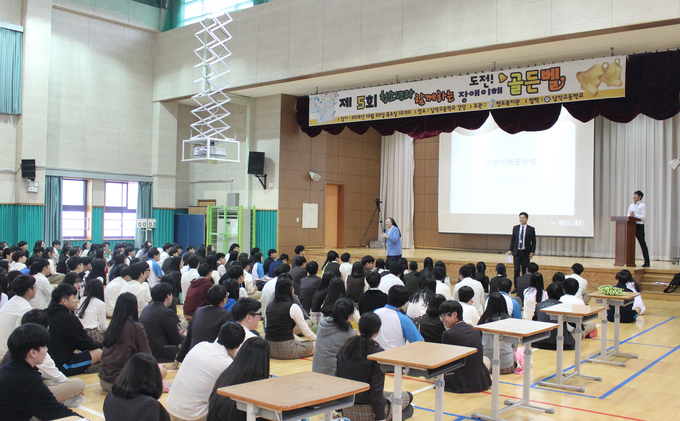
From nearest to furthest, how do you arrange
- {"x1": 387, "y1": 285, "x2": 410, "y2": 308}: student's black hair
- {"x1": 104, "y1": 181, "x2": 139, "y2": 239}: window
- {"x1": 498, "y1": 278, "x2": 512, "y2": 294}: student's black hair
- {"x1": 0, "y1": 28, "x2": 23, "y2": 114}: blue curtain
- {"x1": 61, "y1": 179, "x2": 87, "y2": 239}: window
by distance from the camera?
{"x1": 387, "y1": 285, "x2": 410, "y2": 308}: student's black hair
{"x1": 498, "y1": 278, "x2": 512, "y2": 294}: student's black hair
{"x1": 0, "y1": 28, "x2": 23, "y2": 114}: blue curtain
{"x1": 61, "y1": 179, "x2": 87, "y2": 239}: window
{"x1": 104, "y1": 181, "x2": 139, "y2": 239}: window

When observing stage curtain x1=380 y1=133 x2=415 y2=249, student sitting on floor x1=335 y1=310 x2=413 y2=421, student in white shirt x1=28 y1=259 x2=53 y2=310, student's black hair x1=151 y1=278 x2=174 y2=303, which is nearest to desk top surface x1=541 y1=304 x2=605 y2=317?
student sitting on floor x1=335 y1=310 x2=413 y2=421

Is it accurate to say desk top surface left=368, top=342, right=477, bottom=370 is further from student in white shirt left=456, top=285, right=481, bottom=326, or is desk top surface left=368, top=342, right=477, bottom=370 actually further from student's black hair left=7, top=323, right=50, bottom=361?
student's black hair left=7, top=323, right=50, bottom=361

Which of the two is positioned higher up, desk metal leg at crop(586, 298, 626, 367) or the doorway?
the doorway

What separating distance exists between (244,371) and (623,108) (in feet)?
29.6

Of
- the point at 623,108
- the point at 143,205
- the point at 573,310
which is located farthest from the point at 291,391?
the point at 143,205

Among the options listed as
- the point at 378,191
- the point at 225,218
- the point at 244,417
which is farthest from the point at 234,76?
the point at 244,417

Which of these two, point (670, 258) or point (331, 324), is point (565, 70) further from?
point (331, 324)

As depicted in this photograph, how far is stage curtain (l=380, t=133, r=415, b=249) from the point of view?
52.6 feet

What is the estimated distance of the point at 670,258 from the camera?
1202 cm

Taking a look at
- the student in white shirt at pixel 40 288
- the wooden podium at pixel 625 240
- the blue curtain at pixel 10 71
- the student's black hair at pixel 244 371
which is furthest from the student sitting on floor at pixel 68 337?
the blue curtain at pixel 10 71

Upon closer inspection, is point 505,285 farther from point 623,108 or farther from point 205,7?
point 205,7

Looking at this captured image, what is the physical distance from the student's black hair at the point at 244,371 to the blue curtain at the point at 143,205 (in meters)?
12.9

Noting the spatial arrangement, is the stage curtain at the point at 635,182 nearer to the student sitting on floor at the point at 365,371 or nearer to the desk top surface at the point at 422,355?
the desk top surface at the point at 422,355

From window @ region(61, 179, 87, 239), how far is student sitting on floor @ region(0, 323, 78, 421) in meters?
11.9
